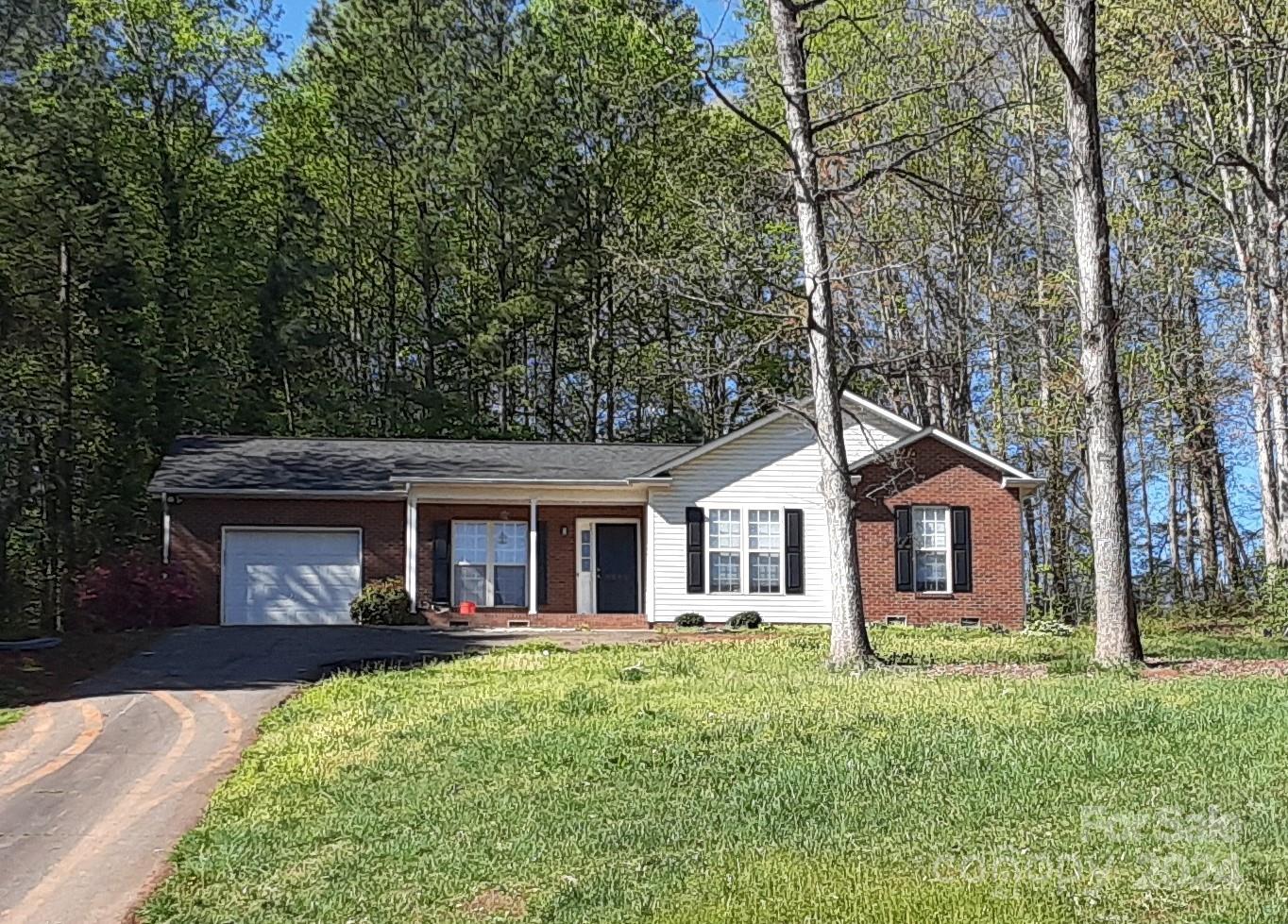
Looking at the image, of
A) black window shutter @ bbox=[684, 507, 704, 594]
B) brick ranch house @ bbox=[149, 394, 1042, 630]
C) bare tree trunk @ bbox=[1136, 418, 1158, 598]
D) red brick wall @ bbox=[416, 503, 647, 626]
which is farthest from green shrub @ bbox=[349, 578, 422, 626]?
bare tree trunk @ bbox=[1136, 418, 1158, 598]

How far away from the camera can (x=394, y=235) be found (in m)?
34.7

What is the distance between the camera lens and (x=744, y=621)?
74.5ft

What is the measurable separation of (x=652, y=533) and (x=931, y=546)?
5.07 meters

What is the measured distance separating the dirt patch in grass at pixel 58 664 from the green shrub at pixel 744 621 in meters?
9.58

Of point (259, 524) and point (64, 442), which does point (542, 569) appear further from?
point (64, 442)

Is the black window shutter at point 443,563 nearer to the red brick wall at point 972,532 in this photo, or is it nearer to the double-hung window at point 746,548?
the double-hung window at point 746,548

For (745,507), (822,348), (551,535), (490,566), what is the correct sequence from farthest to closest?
(551,535)
(490,566)
(745,507)
(822,348)

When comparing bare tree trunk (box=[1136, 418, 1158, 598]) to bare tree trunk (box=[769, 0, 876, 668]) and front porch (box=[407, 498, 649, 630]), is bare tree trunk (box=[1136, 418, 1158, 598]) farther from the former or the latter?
bare tree trunk (box=[769, 0, 876, 668])

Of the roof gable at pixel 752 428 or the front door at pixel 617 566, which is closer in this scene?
the roof gable at pixel 752 428

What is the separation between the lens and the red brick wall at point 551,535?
77.3 feet

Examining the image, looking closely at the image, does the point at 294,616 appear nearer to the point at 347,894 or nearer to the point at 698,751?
the point at 698,751

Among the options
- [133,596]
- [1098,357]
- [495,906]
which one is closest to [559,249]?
[133,596]

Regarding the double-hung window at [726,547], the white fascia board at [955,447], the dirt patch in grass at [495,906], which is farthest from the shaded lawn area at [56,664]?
the white fascia board at [955,447]

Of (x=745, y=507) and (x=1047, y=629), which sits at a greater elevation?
(x=745, y=507)
